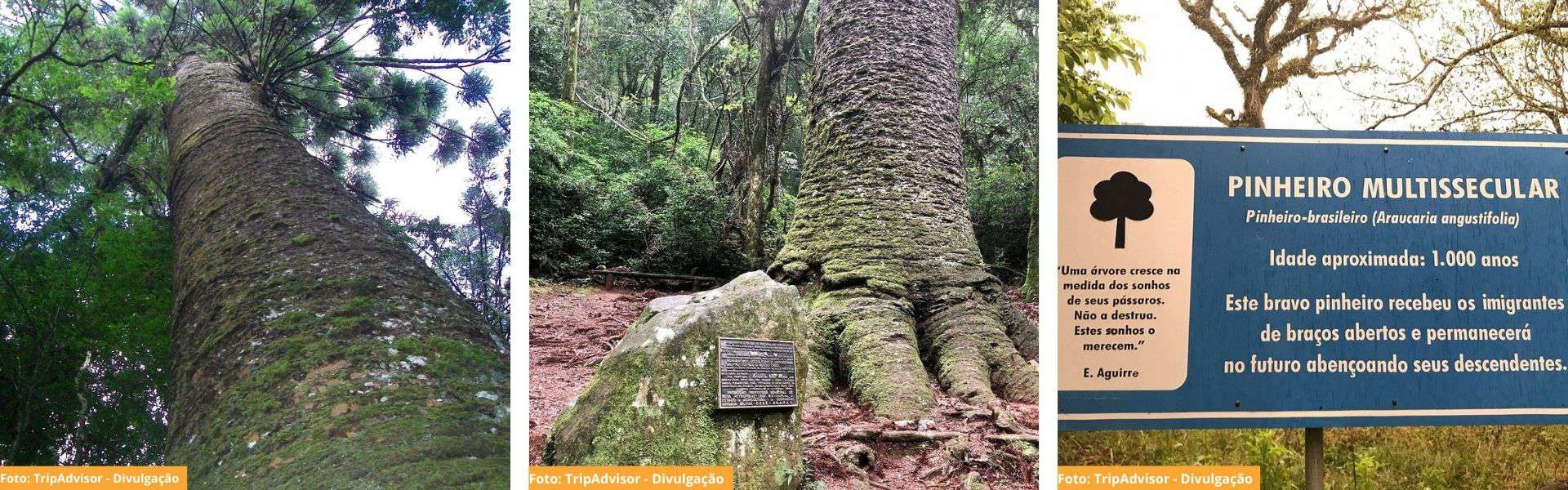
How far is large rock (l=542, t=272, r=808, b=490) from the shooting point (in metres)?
3.00

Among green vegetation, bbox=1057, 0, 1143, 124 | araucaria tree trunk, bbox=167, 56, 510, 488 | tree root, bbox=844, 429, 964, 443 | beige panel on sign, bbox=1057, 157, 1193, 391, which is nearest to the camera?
araucaria tree trunk, bbox=167, 56, 510, 488

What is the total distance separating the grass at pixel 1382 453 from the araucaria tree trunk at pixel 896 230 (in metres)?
2.34

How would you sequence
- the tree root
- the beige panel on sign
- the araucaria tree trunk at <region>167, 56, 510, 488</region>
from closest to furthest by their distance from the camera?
1. the araucaria tree trunk at <region>167, 56, 510, 488</region>
2. the tree root
3. the beige panel on sign

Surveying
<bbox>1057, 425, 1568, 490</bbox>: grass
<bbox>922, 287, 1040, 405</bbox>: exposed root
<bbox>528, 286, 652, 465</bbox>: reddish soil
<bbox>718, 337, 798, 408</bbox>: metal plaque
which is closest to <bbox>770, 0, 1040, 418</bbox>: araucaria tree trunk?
<bbox>922, 287, 1040, 405</bbox>: exposed root

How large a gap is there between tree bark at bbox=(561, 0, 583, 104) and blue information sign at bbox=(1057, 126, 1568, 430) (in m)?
2.06

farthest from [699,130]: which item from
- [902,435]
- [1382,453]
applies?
[1382,453]

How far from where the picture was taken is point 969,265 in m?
3.38

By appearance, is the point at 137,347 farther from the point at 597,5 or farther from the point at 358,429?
the point at 597,5

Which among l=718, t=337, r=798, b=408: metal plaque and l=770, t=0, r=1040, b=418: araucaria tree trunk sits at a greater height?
l=770, t=0, r=1040, b=418: araucaria tree trunk

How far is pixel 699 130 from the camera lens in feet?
10.2
